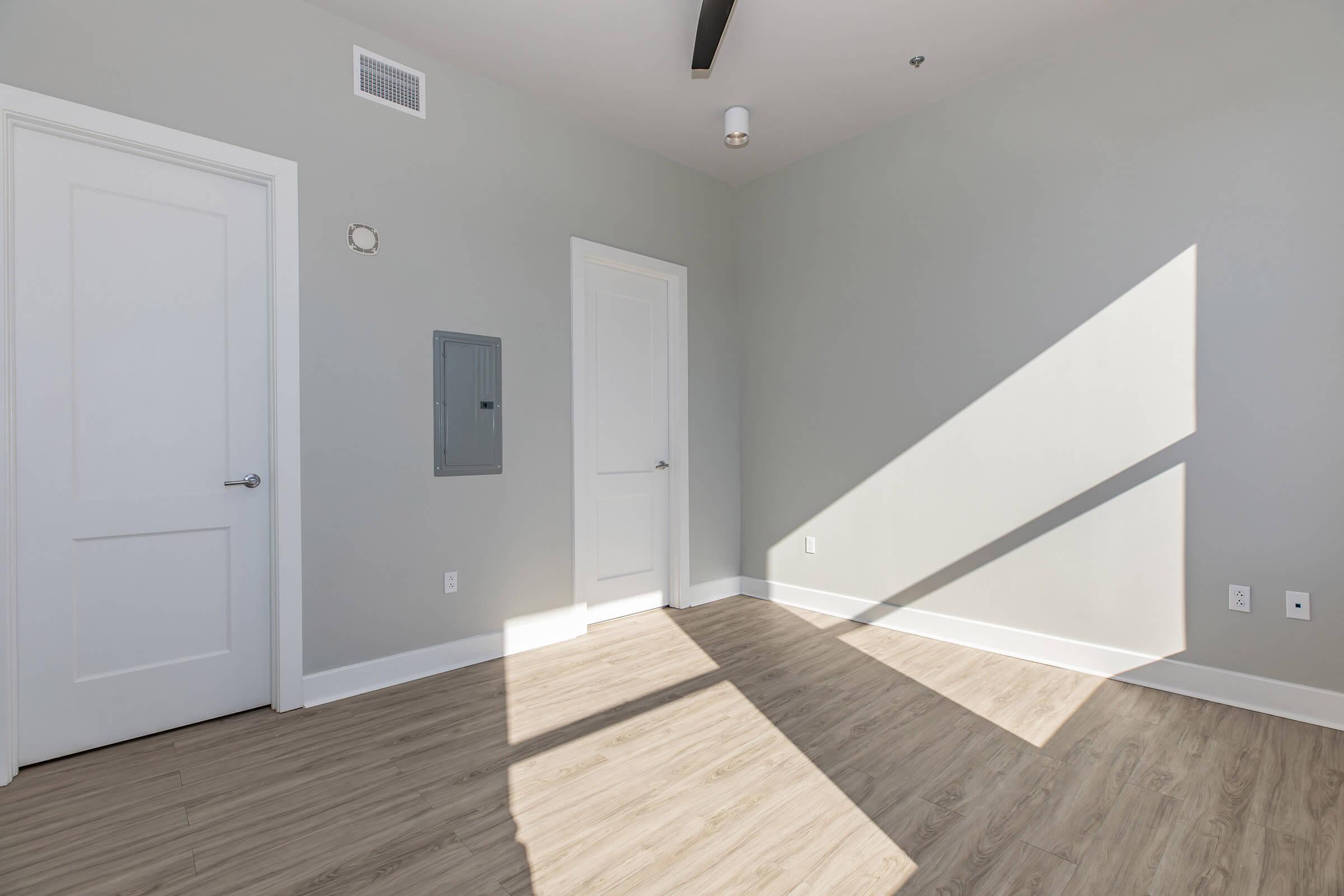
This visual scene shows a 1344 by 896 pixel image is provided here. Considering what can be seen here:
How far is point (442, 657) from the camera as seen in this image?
314 cm

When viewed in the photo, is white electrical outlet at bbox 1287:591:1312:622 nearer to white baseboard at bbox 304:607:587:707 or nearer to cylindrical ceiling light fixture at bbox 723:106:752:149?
white baseboard at bbox 304:607:587:707

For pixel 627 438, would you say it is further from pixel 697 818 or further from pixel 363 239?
pixel 697 818

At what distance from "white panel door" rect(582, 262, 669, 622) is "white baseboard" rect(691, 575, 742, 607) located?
0.21 meters

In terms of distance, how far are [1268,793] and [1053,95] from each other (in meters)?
3.09

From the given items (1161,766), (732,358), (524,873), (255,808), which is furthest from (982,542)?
(255,808)

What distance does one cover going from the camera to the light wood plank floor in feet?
5.49

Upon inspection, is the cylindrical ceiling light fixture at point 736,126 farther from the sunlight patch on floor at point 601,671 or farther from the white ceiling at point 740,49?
the sunlight patch on floor at point 601,671

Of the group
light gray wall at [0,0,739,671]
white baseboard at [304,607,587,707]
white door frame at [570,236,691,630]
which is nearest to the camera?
light gray wall at [0,0,739,671]

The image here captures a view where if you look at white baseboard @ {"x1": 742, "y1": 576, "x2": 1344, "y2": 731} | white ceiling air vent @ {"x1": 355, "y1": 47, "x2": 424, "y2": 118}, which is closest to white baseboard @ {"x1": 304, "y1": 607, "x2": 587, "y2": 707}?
white baseboard @ {"x1": 742, "y1": 576, "x2": 1344, "y2": 731}

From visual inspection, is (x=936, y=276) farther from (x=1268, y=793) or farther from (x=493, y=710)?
(x=493, y=710)

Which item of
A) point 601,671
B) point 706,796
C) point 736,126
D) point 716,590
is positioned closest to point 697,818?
point 706,796

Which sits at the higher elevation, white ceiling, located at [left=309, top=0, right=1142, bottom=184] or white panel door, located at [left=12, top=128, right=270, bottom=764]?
white ceiling, located at [left=309, top=0, right=1142, bottom=184]

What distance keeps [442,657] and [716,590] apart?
6.70 feet

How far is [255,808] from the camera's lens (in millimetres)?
1992
